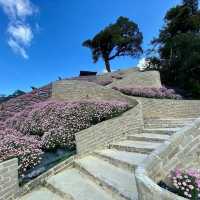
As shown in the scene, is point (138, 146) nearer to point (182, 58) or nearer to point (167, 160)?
point (167, 160)

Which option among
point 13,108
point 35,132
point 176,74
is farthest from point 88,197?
point 176,74

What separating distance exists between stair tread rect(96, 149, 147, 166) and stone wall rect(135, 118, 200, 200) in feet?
2.19

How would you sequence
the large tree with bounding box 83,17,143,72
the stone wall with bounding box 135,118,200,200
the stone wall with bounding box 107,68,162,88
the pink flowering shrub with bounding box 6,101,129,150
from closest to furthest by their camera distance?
the stone wall with bounding box 135,118,200,200, the pink flowering shrub with bounding box 6,101,129,150, the stone wall with bounding box 107,68,162,88, the large tree with bounding box 83,17,143,72

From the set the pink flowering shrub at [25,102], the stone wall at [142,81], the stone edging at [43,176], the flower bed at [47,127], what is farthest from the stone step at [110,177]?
the stone wall at [142,81]

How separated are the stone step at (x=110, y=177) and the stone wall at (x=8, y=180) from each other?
1136 millimetres

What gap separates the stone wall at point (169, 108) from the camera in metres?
8.20

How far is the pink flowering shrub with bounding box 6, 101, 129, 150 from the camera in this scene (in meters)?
5.55

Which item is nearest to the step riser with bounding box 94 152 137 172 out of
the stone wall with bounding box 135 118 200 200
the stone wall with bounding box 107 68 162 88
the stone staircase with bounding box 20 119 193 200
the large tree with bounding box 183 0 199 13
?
the stone staircase with bounding box 20 119 193 200

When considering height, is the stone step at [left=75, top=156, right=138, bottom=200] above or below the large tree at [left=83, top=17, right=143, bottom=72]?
below

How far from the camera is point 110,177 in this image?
Result: 399 cm

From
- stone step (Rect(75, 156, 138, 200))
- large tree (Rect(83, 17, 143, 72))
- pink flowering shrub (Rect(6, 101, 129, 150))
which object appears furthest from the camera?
large tree (Rect(83, 17, 143, 72))

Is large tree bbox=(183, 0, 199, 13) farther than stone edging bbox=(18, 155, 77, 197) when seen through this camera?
Yes

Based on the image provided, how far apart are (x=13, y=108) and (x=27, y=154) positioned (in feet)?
17.7

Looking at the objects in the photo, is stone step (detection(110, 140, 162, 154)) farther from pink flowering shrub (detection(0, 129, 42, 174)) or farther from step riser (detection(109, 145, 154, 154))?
pink flowering shrub (detection(0, 129, 42, 174))
